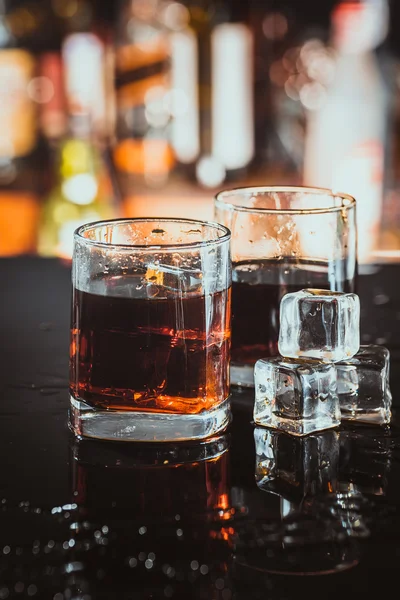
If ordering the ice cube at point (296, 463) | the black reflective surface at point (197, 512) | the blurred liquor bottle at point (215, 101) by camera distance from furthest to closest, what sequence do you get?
1. the blurred liquor bottle at point (215, 101)
2. the ice cube at point (296, 463)
3. the black reflective surface at point (197, 512)

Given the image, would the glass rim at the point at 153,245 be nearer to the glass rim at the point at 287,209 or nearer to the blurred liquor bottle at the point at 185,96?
the glass rim at the point at 287,209

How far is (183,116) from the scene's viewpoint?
6.87 ft

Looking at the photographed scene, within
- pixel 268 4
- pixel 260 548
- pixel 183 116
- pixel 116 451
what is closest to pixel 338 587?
pixel 260 548

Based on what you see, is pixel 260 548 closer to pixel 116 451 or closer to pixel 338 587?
pixel 338 587

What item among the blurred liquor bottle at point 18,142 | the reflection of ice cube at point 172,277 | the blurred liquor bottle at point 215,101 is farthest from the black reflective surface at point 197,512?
the blurred liquor bottle at point 18,142

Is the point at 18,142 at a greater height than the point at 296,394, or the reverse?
the point at 18,142

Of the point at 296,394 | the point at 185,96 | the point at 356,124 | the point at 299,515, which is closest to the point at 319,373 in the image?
the point at 296,394

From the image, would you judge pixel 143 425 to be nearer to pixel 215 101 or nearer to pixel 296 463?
pixel 296 463

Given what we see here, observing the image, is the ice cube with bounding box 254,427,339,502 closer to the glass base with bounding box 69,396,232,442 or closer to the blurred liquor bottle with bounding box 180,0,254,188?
the glass base with bounding box 69,396,232,442

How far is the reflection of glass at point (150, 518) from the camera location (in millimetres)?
448

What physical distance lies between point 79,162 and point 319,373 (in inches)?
64.7

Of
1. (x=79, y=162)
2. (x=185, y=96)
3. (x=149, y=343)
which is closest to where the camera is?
(x=149, y=343)

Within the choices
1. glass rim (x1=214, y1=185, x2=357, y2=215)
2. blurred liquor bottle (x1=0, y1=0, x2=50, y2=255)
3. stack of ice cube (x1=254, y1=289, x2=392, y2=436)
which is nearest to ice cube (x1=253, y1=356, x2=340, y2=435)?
stack of ice cube (x1=254, y1=289, x2=392, y2=436)

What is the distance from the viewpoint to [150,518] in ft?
1.69
